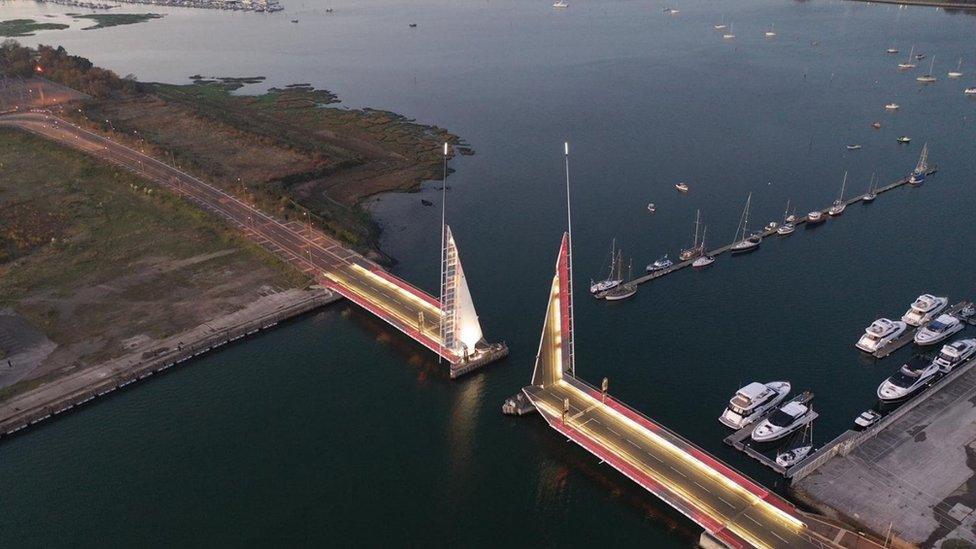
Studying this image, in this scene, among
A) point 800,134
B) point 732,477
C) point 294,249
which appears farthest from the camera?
point 800,134

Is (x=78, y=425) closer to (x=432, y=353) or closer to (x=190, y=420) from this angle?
(x=190, y=420)

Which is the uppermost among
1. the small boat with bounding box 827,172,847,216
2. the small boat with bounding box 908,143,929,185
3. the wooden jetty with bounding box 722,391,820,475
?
the small boat with bounding box 908,143,929,185

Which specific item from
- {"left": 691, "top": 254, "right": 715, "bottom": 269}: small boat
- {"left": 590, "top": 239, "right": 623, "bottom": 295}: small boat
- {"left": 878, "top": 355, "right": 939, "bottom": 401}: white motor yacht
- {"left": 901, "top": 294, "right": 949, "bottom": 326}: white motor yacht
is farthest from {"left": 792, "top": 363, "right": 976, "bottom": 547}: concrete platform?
{"left": 590, "top": 239, "right": 623, "bottom": 295}: small boat

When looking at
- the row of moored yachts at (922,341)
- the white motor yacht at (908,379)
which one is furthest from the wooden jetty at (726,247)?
the white motor yacht at (908,379)

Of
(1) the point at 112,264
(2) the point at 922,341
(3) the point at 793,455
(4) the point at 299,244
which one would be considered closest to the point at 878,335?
(2) the point at 922,341

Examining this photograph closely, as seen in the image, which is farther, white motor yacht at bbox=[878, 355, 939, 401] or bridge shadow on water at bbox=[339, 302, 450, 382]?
bridge shadow on water at bbox=[339, 302, 450, 382]

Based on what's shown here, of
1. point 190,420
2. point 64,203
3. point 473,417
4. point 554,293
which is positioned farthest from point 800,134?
point 64,203

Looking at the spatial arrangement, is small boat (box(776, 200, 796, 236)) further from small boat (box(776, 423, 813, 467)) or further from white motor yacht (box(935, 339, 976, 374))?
small boat (box(776, 423, 813, 467))
